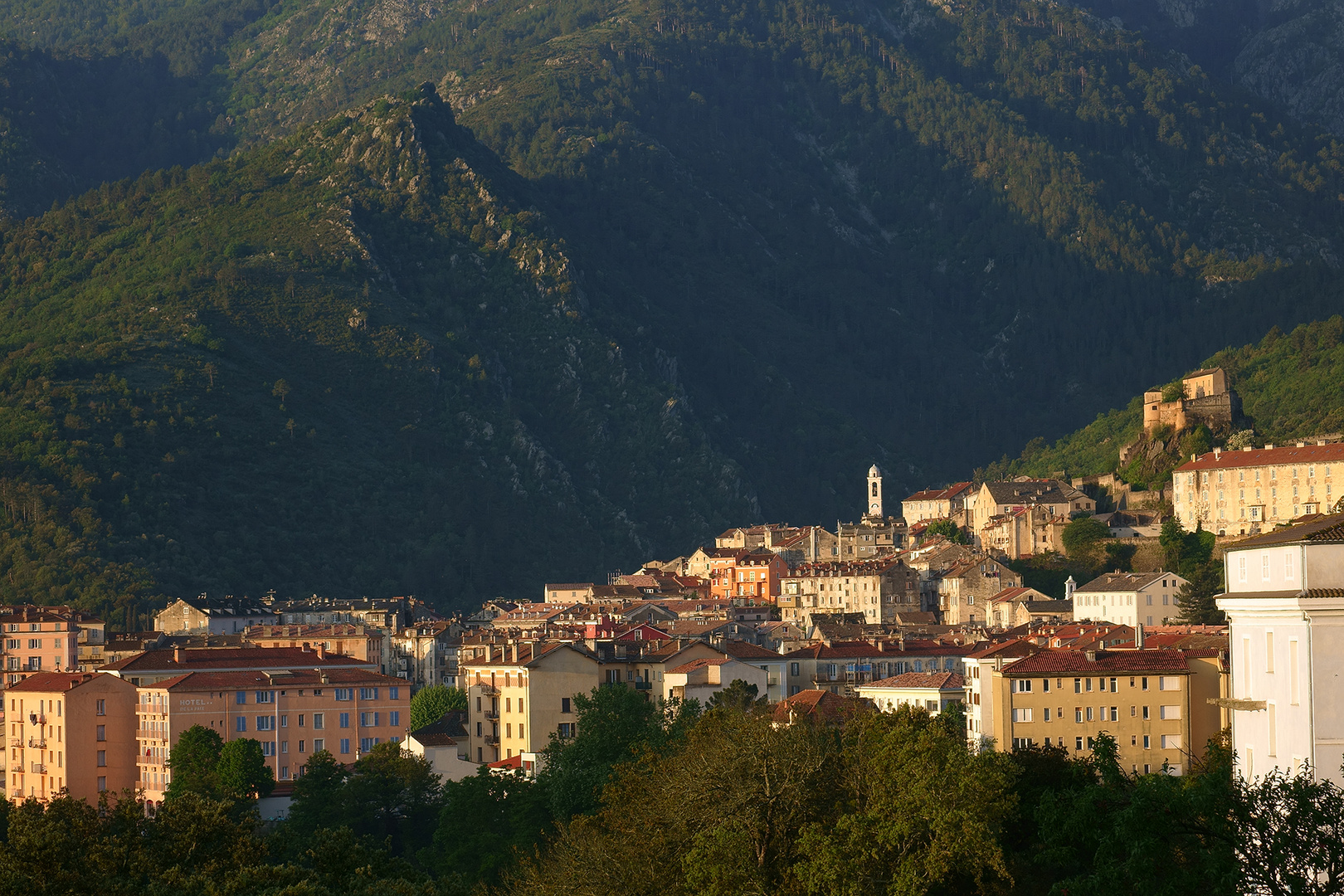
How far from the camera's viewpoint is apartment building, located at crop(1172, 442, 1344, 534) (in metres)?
148

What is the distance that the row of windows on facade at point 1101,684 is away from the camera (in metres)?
79.4

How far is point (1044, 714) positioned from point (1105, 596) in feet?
195

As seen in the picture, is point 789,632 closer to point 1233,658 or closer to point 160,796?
point 160,796

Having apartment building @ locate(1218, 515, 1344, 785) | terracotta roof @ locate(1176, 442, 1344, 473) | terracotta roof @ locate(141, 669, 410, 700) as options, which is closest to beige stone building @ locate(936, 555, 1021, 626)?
terracotta roof @ locate(1176, 442, 1344, 473)

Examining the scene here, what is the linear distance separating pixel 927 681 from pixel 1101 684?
57.0ft

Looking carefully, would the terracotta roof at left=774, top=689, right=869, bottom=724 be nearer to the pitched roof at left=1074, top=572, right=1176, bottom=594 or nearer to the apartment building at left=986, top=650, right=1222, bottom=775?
the apartment building at left=986, top=650, right=1222, bottom=775

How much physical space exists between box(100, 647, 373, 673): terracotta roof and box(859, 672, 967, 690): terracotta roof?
1277 inches

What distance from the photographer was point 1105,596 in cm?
13862

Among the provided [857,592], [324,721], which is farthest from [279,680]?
[857,592]

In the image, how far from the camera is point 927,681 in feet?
319

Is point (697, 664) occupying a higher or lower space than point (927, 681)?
higher

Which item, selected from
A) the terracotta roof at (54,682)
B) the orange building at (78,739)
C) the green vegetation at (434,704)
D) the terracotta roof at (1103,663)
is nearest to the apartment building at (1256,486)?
the green vegetation at (434,704)

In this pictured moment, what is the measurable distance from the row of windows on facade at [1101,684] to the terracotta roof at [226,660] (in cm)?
4772

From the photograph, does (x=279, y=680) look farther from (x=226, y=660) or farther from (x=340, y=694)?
(x=226, y=660)
